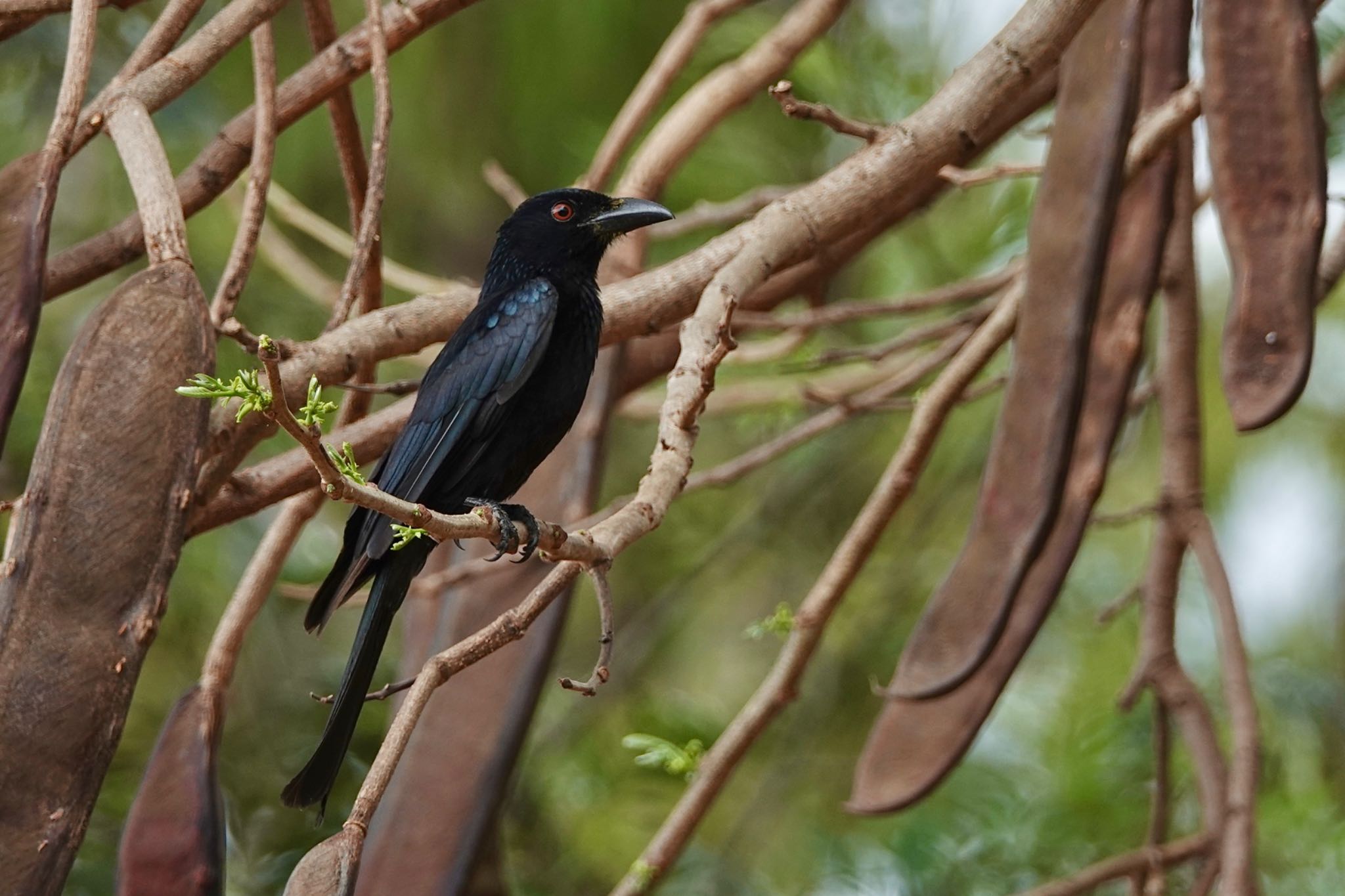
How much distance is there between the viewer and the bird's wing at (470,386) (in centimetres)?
282

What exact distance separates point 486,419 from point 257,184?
0.62 metres

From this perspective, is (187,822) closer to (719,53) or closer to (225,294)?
(225,294)

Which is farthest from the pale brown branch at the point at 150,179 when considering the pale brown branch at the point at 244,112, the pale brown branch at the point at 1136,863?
the pale brown branch at the point at 1136,863

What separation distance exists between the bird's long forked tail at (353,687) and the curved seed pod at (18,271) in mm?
672

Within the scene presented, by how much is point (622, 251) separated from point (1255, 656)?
315 cm

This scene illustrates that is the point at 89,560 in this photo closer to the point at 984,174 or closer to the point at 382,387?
the point at 382,387

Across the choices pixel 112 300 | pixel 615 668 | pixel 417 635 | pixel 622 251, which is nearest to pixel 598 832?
pixel 615 668

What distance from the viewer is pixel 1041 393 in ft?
8.82

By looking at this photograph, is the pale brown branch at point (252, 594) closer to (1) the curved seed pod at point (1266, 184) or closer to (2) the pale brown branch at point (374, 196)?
(2) the pale brown branch at point (374, 196)

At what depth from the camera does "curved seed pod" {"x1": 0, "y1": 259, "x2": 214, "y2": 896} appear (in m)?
1.98

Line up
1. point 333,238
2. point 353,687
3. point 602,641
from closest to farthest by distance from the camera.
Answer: point 602,641, point 353,687, point 333,238

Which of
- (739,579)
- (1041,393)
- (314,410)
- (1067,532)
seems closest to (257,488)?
(314,410)

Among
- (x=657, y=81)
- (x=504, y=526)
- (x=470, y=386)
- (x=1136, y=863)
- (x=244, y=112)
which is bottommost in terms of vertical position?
(x=1136, y=863)

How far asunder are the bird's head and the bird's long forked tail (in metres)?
0.91
